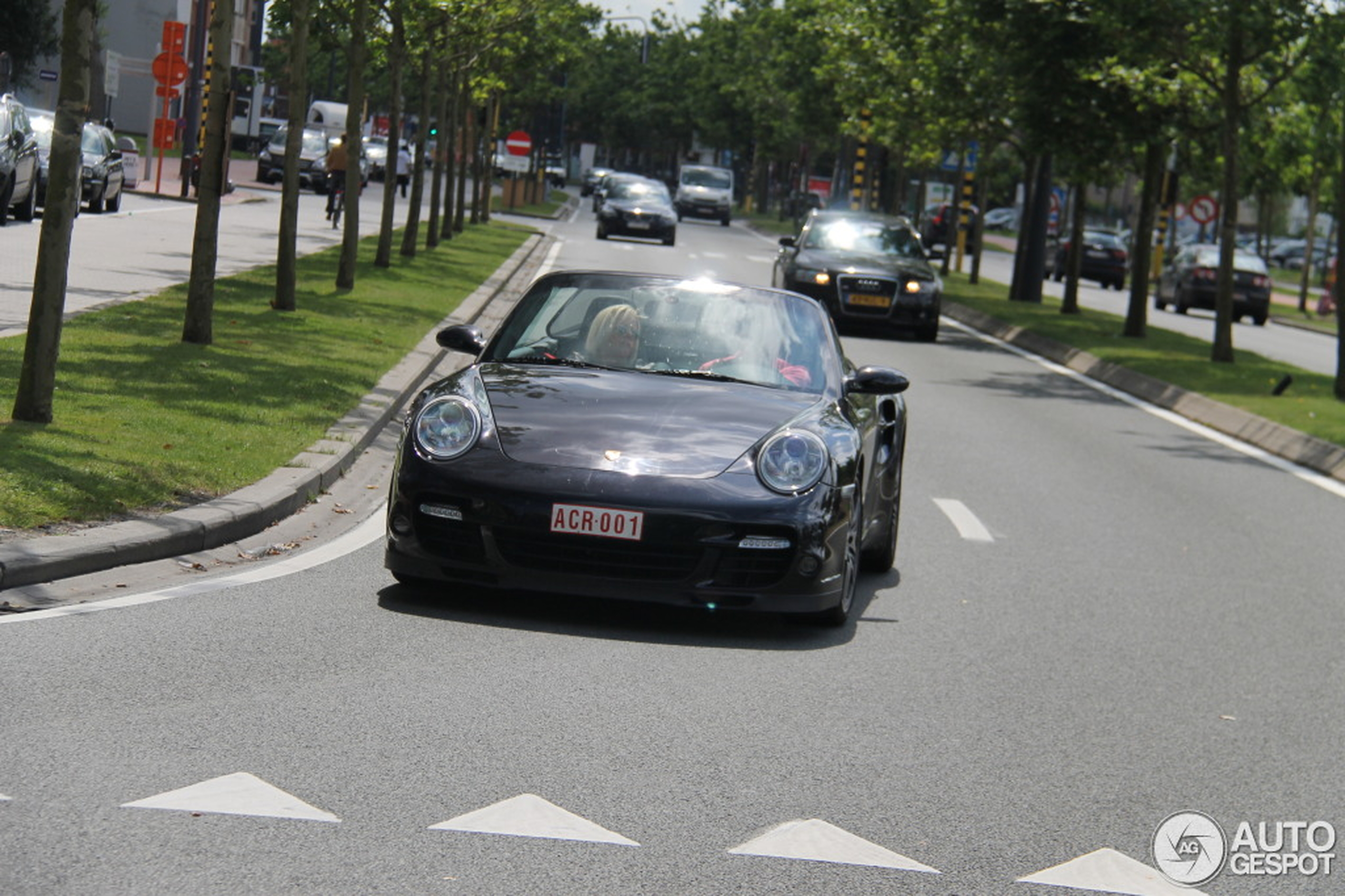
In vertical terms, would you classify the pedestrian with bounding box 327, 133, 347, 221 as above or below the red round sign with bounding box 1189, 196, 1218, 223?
below

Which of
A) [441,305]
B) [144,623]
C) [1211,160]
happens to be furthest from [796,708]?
[1211,160]

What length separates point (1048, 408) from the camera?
19.6 meters

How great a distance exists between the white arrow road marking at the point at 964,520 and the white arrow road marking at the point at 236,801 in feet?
20.8

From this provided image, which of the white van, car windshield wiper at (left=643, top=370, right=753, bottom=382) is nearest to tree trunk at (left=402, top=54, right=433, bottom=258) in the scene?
car windshield wiper at (left=643, top=370, right=753, bottom=382)

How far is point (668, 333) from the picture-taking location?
872 cm

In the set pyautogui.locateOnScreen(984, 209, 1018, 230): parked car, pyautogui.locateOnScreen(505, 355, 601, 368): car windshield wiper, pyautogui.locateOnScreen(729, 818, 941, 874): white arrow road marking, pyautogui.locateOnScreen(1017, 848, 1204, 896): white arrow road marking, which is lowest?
pyautogui.locateOnScreen(729, 818, 941, 874): white arrow road marking

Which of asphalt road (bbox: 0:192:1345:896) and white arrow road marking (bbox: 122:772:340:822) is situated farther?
white arrow road marking (bbox: 122:772:340:822)

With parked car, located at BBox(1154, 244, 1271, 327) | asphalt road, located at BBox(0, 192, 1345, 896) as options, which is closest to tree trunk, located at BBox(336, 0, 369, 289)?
asphalt road, located at BBox(0, 192, 1345, 896)

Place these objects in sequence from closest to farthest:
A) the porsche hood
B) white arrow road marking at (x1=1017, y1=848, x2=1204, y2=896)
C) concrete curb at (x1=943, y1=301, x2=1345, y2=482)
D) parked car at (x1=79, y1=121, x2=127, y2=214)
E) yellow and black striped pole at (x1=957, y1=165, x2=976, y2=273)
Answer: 1. white arrow road marking at (x1=1017, y1=848, x2=1204, y2=896)
2. the porsche hood
3. concrete curb at (x1=943, y1=301, x2=1345, y2=482)
4. parked car at (x1=79, y1=121, x2=127, y2=214)
5. yellow and black striped pole at (x1=957, y1=165, x2=976, y2=273)

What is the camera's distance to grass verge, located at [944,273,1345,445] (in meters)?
18.8

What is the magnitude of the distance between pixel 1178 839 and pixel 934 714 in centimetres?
133

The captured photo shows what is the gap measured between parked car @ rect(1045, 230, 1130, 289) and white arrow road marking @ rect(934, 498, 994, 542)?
145 ft

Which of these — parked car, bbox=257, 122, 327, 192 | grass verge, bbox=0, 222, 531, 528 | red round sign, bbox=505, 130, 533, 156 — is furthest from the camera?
parked car, bbox=257, 122, 327, 192

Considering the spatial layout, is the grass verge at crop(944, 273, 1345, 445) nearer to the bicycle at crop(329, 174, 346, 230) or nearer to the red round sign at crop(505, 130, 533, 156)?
the bicycle at crop(329, 174, 346, 230)
